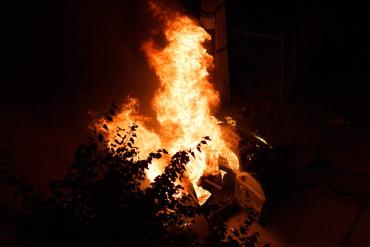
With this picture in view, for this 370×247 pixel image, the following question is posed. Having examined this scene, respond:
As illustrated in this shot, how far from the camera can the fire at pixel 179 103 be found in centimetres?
1037

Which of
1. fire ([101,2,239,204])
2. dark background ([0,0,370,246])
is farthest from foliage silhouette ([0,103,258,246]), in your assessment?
fire ([101,2,239,204])

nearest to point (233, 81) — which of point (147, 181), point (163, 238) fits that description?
point (147, 181)

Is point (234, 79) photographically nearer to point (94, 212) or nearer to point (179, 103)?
point (179, 103)

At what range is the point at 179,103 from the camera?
36.8 ft

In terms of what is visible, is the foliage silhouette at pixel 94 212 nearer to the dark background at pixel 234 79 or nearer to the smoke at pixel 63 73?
the dark background at pixel 234 79

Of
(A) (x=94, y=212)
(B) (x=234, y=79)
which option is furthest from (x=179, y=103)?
(A) (x=94, y=212)

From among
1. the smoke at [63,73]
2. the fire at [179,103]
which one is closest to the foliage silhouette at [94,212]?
the smoke at [63,73]

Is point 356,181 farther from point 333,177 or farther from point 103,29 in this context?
point 103,29

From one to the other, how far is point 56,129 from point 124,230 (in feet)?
21.6

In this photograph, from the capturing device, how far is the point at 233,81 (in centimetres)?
1630

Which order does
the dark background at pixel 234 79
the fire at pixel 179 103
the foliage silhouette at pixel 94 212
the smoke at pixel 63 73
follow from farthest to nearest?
1. the fire at pixel 179 103
2. the dark background at pixel 234 79
3. the smoke at pixel 63 73
4. the foliage silhouette at pixel 94 212

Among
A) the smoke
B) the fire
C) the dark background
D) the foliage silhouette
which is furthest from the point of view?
the fire

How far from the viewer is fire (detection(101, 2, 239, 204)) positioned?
10.4 meters

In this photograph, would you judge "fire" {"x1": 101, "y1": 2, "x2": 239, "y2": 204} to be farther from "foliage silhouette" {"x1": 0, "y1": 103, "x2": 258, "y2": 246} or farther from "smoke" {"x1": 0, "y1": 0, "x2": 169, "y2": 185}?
"foliage silhouette" {"x1": 0, "y1": 103, "x2": 258, "y2": 246}
